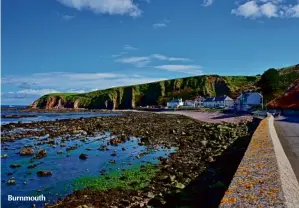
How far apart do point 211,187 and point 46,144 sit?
79.7 ft

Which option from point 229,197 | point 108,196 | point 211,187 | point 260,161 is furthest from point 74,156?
point 229,197

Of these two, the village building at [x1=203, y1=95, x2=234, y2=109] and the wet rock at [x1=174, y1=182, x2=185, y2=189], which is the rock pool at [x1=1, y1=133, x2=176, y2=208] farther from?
the village building at [x1=203, y1=95, x2=234, y2=109]

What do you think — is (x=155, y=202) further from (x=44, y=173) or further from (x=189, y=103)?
(x=189, y=103)

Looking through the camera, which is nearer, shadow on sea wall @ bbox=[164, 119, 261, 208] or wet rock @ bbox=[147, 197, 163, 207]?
shadow on sea wall @ bbox=[164, 119, 261, 208]

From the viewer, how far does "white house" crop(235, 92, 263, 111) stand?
11004cm

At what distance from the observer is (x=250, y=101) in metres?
114

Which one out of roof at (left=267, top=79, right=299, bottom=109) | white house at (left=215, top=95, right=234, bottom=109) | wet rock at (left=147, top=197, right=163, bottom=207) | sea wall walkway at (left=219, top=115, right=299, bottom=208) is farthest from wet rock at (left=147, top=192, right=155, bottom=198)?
white house at (left=215, top=95, right=234, bottom=109)

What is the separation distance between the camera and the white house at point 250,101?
110 meters

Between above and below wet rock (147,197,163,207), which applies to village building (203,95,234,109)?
above

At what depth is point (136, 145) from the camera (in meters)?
34.6

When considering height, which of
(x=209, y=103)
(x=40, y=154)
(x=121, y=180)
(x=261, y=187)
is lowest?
(x=121, y=180)

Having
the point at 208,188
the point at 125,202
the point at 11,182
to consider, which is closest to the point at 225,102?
the point at 208,188

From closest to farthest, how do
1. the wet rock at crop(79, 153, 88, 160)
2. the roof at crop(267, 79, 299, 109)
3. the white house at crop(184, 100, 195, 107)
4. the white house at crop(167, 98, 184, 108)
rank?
the wet rock at crop(79, 153, 88, 160), the roof at crop(267, 79, 299, 109), the white house at crop(167, 98, 184, 108), the white house at crop(184, 100, 195, 107)

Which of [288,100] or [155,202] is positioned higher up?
[288,100]
